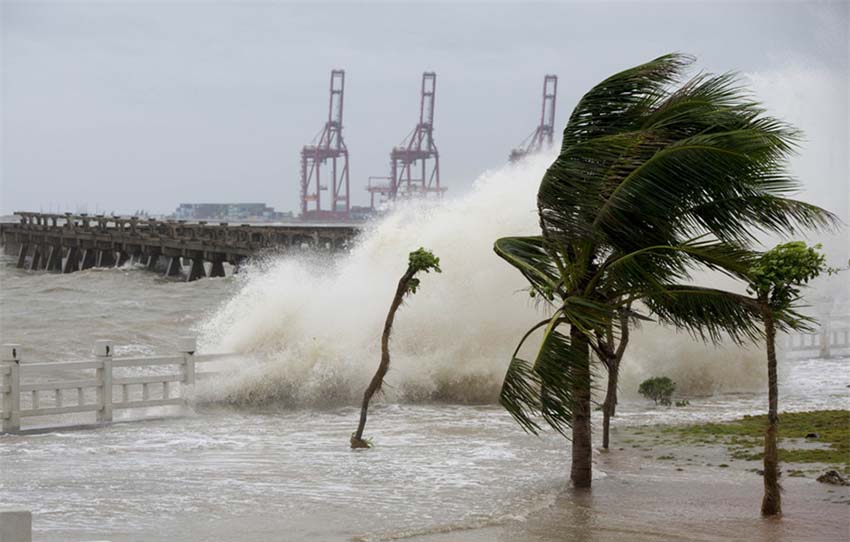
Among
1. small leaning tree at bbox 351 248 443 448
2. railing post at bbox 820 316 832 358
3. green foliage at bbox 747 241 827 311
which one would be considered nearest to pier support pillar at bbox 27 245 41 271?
railing post at bbox 820 316 832 358

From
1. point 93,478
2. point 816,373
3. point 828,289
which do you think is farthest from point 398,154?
point 93,478

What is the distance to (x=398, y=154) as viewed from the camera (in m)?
127

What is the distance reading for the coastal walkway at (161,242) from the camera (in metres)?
50.8

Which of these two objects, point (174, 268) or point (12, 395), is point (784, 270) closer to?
point (12, 395)

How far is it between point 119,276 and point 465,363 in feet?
127

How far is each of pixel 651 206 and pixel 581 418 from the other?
2.11 m

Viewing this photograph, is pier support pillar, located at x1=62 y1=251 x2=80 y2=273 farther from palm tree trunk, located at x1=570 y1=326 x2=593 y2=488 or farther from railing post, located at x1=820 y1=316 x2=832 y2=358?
palm tree trunk, located at x1=570 y1=326 x2=593 y2=488

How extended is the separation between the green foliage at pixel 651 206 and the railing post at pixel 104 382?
671cm

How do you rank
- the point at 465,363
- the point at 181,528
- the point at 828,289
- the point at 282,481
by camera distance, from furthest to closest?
1. the point at 828,289
2. the point at 465,363
3. the point at 282,481
4. the point at 181,528

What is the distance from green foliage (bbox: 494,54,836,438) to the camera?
9.58m

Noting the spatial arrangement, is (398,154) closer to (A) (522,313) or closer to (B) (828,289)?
(B) (828,289)

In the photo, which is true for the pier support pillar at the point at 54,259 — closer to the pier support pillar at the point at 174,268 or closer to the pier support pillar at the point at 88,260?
the pier support pillar at the point at 88,260

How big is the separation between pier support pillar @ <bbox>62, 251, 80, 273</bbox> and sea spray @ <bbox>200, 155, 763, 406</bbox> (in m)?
41.0

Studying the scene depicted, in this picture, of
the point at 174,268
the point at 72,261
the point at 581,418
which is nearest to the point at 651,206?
the point at 581,418
